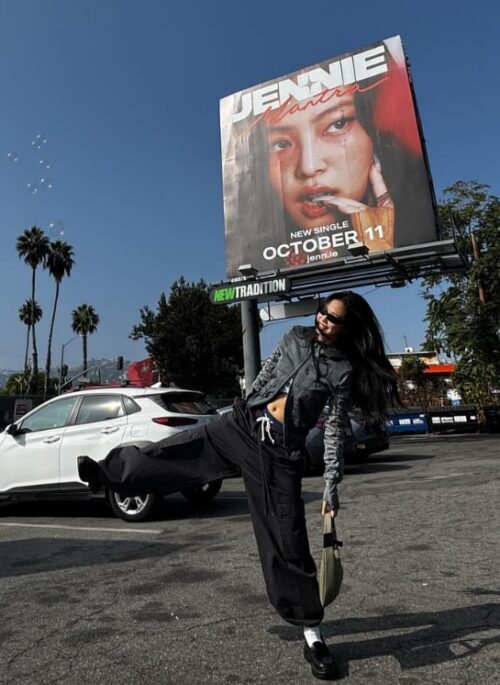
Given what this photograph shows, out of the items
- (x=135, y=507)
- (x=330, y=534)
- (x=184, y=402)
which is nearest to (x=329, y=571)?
(x=330, y=534)

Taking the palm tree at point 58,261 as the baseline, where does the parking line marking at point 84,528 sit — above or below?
below

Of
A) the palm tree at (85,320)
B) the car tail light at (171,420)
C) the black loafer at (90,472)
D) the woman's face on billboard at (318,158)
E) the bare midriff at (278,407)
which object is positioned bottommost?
the black loafer at (90,472)

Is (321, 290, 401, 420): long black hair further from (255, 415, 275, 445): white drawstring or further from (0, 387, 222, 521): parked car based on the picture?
(0, 387, 222, 521): parked car

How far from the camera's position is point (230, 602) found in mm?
3438

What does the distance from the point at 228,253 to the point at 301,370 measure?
54.2 feet

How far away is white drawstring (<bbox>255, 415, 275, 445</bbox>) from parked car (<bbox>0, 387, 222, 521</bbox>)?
3715 millimetres

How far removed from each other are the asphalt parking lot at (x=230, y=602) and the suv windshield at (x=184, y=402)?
126 centimetres

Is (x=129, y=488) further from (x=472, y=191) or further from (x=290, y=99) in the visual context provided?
(x=472, y=191)

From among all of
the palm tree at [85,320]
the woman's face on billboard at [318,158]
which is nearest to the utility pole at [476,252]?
the woman's face on billboard at [318,158]

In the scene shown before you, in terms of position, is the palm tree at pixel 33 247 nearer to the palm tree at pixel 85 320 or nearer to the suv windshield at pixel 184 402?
the palm tree at pixel 85 320

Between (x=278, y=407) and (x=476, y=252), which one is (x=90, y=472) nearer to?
(x=278, y=407)

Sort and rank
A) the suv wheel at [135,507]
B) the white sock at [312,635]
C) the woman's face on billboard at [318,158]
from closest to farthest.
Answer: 1. the white sock at [312,635]
2. the suv wheel at [135,507]
3. the woman's face on billboard at [318,158]

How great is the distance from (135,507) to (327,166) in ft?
46.0

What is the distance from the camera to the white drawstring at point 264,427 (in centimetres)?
269
